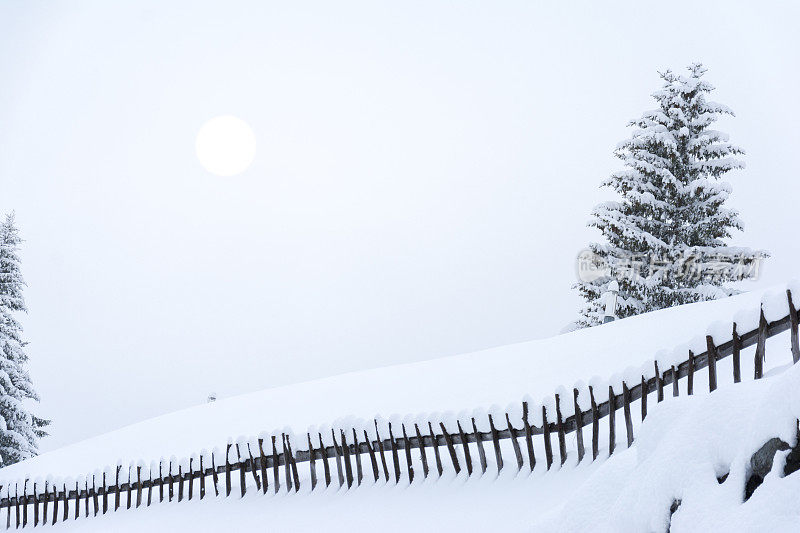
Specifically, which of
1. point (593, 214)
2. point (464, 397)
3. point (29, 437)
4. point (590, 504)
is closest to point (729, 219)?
point (593, 214)

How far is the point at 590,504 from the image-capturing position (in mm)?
3924

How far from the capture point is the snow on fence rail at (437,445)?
262 inches

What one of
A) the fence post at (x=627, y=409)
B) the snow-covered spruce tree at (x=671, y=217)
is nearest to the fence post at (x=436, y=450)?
the fence post at (x=627, y=409)

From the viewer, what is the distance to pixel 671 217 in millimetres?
23031

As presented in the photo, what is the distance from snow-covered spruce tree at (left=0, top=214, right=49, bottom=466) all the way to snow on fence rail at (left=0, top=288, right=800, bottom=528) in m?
11.2

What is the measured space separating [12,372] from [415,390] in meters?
17.5

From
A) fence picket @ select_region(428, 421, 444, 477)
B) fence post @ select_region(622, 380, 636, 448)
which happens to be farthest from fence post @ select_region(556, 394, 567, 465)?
fence picket @ select_region(428, 421, 444, 477)

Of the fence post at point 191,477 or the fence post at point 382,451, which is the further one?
the fence post at point 191,477

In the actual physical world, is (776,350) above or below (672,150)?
below

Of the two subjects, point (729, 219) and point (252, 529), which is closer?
point (252, 529)

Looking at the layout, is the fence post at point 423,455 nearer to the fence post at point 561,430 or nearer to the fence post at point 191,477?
the fence post at point 561,430

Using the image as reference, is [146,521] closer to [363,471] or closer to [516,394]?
[363,471]

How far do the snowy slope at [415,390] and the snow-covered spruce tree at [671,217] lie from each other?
305 inches

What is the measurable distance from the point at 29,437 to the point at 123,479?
13.6m
